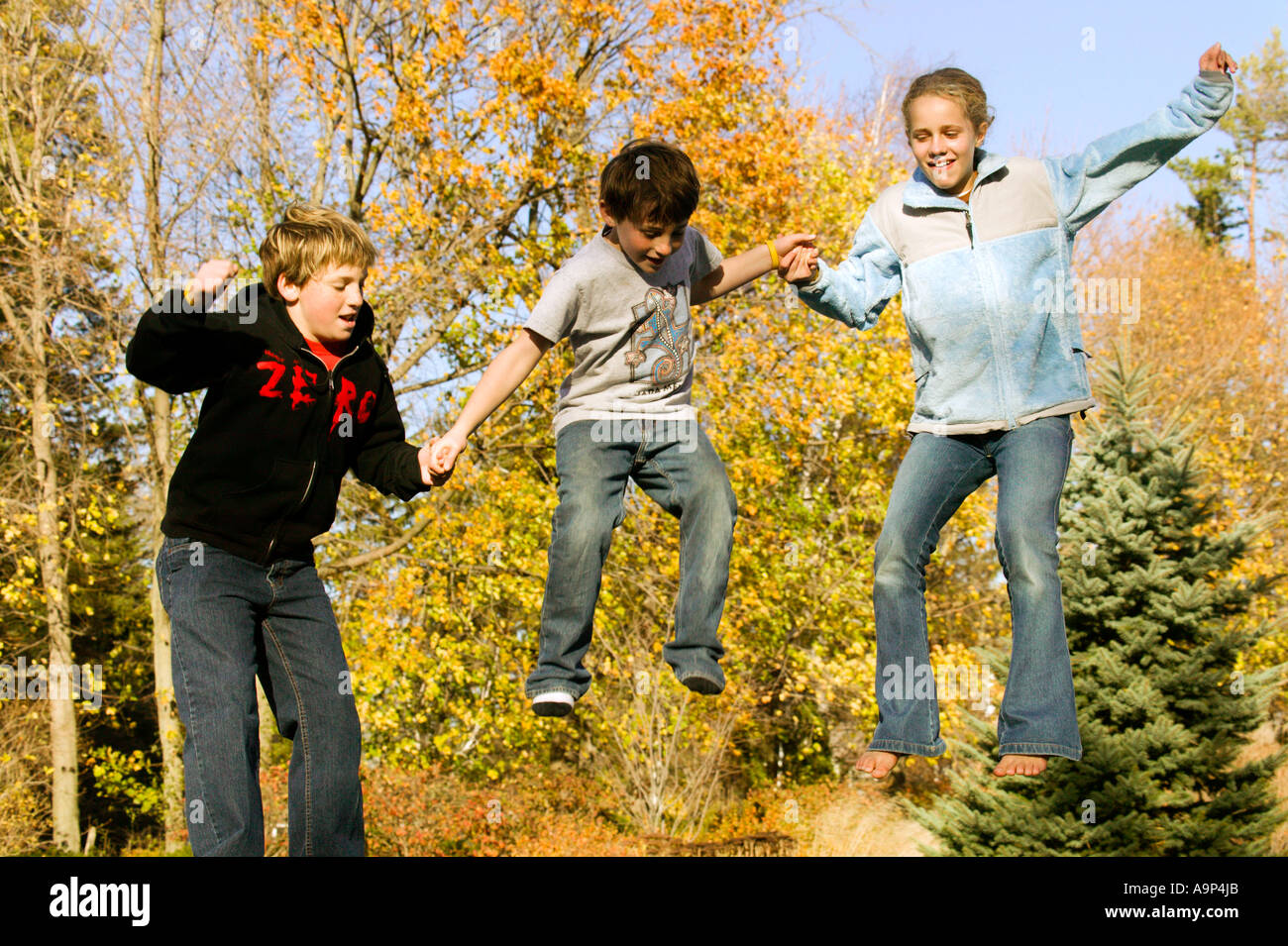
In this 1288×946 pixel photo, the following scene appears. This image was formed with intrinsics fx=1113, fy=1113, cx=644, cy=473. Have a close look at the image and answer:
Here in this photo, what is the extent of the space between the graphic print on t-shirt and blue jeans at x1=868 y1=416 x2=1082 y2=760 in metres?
0.87

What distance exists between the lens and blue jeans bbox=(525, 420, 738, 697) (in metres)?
3.77

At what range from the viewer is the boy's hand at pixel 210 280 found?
3055 mm

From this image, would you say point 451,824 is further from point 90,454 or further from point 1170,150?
point 1170,150

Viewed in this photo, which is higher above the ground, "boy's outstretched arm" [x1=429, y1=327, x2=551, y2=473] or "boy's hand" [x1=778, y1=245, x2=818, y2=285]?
"boy's hand" [x1=778, y1=245, x2=818, y2=285]

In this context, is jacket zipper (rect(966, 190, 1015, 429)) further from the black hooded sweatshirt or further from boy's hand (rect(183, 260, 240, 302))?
boy's hand (rect(183, 260, 240, 302))

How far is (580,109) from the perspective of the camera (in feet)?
46.5

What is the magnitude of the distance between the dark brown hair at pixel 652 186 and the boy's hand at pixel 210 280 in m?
1.23

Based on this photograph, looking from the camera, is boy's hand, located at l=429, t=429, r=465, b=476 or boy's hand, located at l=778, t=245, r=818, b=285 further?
boy's hand, located at l=778, t=245, r=818, b=285

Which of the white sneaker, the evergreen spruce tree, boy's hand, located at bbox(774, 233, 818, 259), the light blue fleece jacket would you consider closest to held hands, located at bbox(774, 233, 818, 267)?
boy's hand, located at bbox(774, 233, 818, 259)

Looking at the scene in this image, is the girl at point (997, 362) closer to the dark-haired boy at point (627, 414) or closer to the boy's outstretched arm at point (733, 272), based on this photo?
the boy's outstretched arm at point (733, 272)

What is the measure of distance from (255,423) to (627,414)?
1225mm

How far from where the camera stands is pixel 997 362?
11.7 feet

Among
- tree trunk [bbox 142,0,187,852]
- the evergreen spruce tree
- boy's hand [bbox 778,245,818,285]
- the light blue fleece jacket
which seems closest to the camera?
the light blue fleece jacket

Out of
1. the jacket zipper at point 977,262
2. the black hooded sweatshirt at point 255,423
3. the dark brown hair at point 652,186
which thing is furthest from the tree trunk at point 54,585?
the jacket zipper at point 977,262
